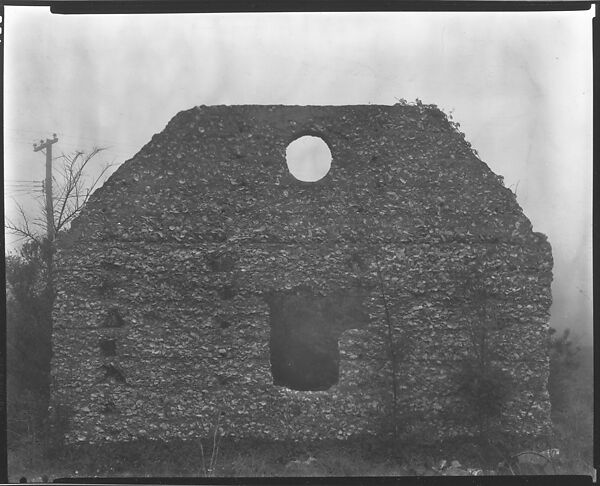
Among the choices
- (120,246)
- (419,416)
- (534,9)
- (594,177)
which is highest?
(534,9)

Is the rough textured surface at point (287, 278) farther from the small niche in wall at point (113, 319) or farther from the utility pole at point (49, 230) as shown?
the utility pole at point (49, 230)

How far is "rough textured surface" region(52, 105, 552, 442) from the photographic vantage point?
827cm

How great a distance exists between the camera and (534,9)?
25.5 feet

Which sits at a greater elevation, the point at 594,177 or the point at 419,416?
the point at 594,177

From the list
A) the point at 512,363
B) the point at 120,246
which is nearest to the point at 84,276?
the point at 120,246

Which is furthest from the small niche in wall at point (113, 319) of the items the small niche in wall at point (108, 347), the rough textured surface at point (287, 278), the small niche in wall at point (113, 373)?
the small niche in wall at point (113, 373)

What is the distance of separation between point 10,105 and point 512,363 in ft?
21.9

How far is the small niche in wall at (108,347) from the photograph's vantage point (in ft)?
27.3

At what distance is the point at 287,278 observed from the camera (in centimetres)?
835

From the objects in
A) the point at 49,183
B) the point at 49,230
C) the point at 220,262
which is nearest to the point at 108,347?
the point at 220,262

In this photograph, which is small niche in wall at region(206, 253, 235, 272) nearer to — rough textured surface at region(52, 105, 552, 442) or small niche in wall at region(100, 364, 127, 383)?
rough textured surface at region(52, 105, 552, 442)

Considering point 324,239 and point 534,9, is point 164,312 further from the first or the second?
point 534,9

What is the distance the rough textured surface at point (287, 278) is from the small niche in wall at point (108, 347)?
13mm

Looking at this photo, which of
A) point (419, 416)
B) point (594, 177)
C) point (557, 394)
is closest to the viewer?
point (594, 177)
